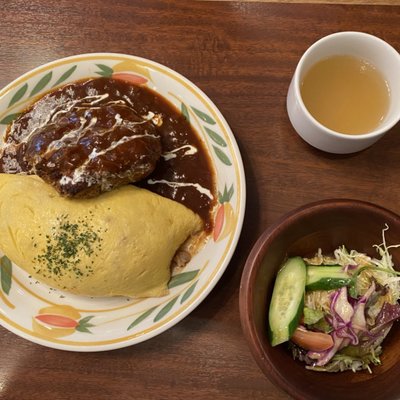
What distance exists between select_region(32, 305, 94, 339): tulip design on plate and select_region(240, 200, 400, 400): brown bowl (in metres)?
0.62

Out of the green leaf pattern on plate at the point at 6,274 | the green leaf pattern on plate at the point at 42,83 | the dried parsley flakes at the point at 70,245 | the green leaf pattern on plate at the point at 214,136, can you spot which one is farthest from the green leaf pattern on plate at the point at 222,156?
the green leaf pattern on plate at the point at 6,274

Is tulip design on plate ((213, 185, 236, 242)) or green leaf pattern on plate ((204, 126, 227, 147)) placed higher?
green leaf pattern on plate ((204, 126, 227, 147))

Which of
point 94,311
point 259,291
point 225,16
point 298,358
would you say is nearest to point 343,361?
point 298,358

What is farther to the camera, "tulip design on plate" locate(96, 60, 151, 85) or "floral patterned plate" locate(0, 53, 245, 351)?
"tulip design on plate" locate(96, 60, 151, 85)

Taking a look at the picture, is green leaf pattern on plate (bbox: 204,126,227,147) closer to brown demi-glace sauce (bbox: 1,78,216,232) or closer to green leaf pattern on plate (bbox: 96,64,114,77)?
brown demi-glace sauce (bbox: 1,78,216,232)

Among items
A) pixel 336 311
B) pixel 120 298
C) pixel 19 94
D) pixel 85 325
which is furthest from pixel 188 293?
pixel 19 94

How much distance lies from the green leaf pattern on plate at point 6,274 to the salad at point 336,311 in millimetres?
934

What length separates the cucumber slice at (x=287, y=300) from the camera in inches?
58.2

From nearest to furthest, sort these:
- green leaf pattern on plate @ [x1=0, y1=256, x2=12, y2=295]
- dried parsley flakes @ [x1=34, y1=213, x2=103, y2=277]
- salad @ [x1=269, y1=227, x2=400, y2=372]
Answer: salad @ [x1=269, y1=227, x2=400, y2=372] → dried parsley flakes @ [x1=34, y1=213, x2=103, y2=277] → green leaf pattern on plate @ [x1=0, y1=256, x2=12, y2=295]

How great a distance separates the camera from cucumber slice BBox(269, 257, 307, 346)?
1479 millimetres

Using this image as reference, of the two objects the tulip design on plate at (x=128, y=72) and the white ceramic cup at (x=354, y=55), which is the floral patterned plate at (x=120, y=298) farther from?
the white ceramic cup at (x=354, y=55)

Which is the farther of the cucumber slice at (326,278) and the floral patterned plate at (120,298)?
the floral patterned plate at (120,298)

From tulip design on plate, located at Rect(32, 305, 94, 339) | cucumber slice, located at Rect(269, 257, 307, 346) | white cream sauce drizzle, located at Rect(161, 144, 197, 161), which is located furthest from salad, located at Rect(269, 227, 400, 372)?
tulip design on plate, located at Rect(32, 305, 94, 339)

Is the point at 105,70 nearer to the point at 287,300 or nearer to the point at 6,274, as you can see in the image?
the point at 6,274
